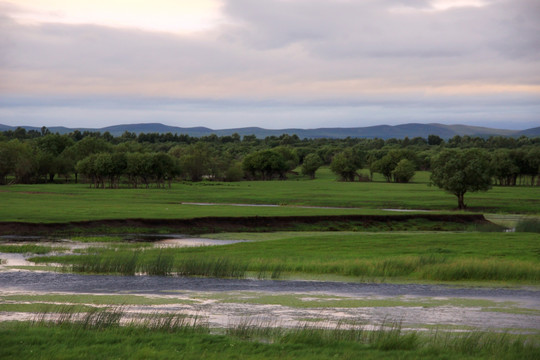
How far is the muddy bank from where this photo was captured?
56.7m

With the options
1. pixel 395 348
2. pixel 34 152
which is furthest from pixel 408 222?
pixel 34 152

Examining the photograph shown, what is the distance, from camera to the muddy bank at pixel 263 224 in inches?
2231

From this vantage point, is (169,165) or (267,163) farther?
(267,163)

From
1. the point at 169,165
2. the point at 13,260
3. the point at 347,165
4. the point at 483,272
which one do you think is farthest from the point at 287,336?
the point at 347,165

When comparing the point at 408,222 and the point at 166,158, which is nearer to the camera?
the point at 408,222

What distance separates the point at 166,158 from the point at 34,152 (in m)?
43.4

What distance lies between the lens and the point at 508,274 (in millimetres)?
33562

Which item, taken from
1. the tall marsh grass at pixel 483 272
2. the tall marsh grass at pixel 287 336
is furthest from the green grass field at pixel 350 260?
the tall marsh grass at pixel 287 336

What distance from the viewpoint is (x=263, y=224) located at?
64.9 meters

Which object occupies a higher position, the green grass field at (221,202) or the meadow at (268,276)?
the meadow at (268,276)

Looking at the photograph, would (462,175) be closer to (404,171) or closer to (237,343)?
(237,343)

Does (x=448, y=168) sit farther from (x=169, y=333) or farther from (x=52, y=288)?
(x=169, y=333)

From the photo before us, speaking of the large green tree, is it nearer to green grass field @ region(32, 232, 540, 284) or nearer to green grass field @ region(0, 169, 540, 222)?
green grass field @ region(0, 169, 540, 222)

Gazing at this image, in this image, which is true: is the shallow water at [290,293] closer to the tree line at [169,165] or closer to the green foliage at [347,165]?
the tree line at [169,165]
